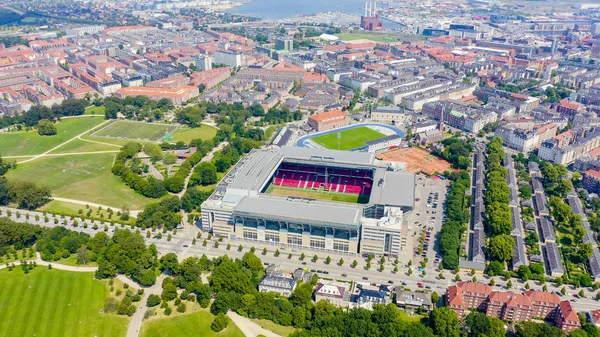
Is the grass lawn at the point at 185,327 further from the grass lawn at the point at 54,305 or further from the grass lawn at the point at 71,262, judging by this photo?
the grass lawn at the point at 71,262

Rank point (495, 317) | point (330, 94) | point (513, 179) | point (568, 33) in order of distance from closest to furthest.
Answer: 1. point (495, 317)
2. point (513, 179)
3. point (330, 94)
4. point (568, 33)

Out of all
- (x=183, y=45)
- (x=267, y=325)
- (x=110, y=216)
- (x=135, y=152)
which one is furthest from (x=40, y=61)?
(x=267, y=325)

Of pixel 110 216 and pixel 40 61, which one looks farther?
pixel 40 61

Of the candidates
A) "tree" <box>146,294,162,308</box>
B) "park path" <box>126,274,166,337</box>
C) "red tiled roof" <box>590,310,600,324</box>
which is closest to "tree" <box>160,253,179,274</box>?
"park path" <box>126,274,166,337</box>

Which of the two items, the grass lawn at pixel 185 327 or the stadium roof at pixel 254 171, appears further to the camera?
the stadium roof at pixel 254 171

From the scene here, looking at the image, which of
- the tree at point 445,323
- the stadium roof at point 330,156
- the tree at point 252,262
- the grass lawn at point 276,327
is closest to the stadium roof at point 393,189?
the stadium roof at point 330,156

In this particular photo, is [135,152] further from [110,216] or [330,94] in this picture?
[330,94]

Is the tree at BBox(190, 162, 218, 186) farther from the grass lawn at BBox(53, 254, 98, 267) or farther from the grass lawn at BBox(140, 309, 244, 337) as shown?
the grass lawn at BBox(140, 309, 244, 337)
